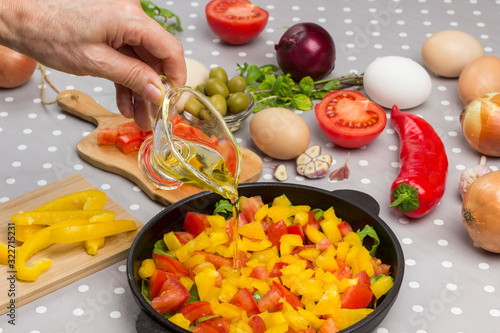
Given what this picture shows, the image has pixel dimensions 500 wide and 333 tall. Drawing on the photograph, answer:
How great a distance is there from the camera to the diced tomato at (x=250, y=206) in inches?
63.8

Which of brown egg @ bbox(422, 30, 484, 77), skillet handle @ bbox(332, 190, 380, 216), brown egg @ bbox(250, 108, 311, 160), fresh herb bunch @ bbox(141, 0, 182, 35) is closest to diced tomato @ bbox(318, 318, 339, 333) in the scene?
skillet handle @ bbox(332, 190, 380, 216)

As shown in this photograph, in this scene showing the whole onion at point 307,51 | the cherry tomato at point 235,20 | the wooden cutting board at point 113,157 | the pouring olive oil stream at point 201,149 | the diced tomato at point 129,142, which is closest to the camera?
the pouring olive oil stream at point 201,149

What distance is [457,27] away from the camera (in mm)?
2609

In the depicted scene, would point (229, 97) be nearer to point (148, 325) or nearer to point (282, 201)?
point (282, 201)

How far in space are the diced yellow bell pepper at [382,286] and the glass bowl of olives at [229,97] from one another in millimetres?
806

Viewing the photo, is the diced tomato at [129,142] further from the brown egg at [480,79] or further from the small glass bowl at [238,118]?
the brown egg at [480,79]

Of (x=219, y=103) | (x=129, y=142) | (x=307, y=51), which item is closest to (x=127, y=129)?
(x=129, y=142)

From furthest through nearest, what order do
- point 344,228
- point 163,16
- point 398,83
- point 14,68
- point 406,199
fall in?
1. point 163,16
2. point 14,68
3. point 398,83
4. point 406,199
5. point 344,228

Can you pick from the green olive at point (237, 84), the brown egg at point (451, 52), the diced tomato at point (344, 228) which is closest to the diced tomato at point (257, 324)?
the diced tomato at point (344, 228)

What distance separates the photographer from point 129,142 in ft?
6.37

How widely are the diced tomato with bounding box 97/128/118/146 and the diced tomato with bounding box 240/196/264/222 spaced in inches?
21.9

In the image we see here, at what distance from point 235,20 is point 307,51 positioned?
397mm

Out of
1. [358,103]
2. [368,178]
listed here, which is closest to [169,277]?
[368,178]

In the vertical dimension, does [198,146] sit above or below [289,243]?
above
